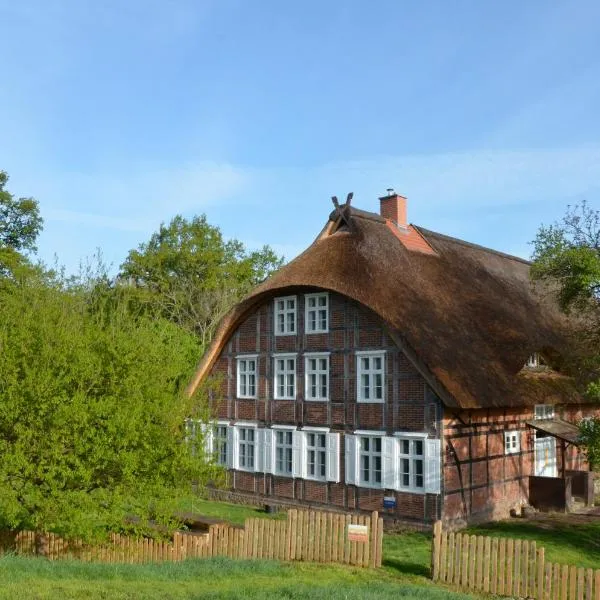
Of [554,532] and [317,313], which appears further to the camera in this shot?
[317,313]

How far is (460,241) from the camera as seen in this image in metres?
27.5

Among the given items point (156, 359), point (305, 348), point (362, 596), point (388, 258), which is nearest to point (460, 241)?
point (388, 258)

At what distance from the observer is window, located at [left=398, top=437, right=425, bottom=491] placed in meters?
19.0

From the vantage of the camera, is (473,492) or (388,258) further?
(388,258)

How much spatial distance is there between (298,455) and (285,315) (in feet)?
14.8

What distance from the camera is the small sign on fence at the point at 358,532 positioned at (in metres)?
13.2

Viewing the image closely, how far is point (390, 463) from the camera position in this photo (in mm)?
19469

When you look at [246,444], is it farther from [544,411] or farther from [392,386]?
[544,411]

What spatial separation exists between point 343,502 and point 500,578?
8856 millimetres

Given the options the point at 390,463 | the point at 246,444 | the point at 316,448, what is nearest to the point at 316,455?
the point at 316,448

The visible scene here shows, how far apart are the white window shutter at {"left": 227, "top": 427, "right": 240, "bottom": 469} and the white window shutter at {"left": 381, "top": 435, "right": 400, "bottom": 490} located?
623cm

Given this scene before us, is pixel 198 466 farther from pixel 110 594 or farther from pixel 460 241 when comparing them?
pixel 460 241

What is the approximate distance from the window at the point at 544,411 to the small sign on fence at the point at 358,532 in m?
10.5

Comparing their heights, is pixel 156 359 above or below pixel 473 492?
above
